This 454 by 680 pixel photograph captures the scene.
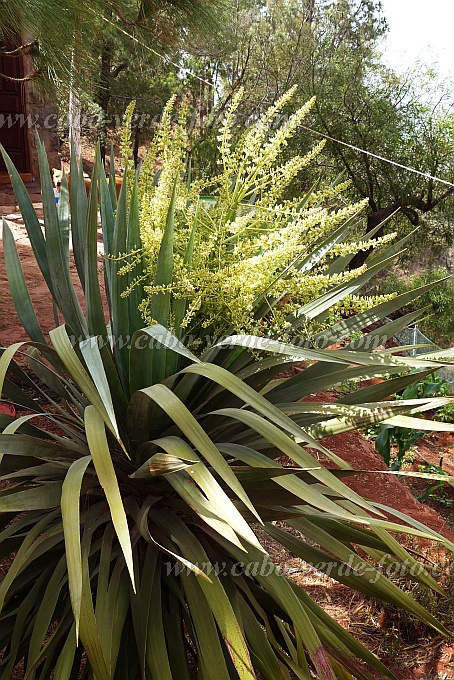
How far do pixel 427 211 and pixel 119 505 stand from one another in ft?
29.8

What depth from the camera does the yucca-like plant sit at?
3.72 ft

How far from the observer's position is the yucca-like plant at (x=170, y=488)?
113 cm

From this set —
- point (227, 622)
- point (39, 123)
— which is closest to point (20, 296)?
point (227, 622)

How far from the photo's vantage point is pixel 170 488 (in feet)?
4.62

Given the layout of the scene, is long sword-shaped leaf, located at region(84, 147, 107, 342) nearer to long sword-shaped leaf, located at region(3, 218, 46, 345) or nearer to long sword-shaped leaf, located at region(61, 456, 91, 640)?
long sword-shaped leaf, located at region(3, 218, 46, 345)

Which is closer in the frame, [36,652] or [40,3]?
[36,652]

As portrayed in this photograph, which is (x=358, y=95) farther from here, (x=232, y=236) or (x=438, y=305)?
(x=232, y=236)

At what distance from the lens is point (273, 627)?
5.06ft

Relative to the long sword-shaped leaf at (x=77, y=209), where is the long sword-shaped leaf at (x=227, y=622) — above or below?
below

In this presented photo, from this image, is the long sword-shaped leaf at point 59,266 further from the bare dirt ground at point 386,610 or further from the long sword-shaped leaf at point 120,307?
the bare dirt ground at point 386,610

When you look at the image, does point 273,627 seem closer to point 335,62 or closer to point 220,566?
point 220,566

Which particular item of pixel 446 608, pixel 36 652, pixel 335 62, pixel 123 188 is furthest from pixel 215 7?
pixel 335 62

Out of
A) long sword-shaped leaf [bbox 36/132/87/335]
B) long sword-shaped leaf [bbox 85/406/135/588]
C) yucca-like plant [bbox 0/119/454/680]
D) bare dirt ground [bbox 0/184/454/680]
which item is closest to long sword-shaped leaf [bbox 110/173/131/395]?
yucca-like plant [bbox 0/119/454/680]

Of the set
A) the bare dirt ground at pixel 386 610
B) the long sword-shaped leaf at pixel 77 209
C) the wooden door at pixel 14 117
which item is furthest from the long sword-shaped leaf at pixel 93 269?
the wooden door at pixel 14 117
